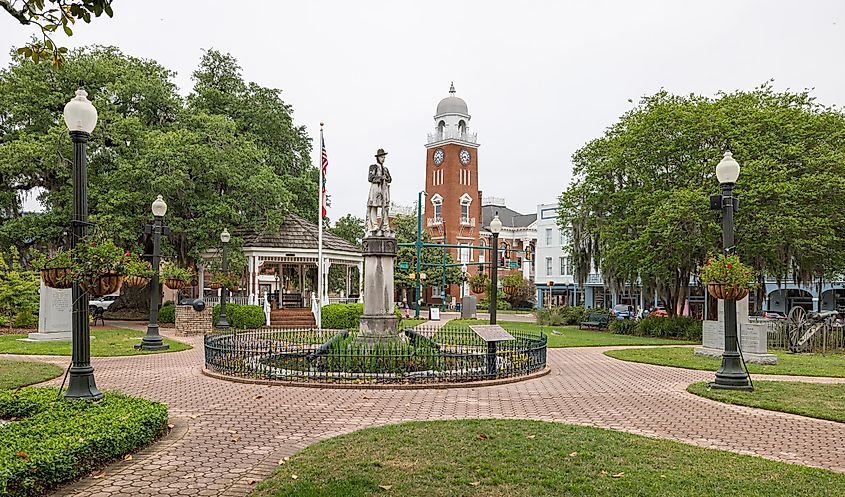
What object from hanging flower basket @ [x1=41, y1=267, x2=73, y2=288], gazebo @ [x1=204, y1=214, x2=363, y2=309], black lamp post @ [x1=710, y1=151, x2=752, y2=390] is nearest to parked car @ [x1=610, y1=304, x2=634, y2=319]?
gazebo @ [x1=204, y1=214, x2=363, y2=309]

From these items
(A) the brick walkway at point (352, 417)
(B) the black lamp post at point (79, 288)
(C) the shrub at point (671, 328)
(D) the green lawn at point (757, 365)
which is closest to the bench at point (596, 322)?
(C) the shrub at point (671, 328)

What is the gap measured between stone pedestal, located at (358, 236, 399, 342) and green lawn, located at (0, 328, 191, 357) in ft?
24.1

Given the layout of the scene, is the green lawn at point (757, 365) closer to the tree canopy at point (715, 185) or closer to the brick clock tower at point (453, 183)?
Result: the tree canopy at point (715, 185)

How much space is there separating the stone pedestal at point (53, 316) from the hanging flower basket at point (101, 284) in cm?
1369

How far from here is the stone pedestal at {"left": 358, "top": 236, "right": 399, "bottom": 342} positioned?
1588cm

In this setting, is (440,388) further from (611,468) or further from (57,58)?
(57,58)

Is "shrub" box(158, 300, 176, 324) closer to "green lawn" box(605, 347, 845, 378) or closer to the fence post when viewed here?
"green lawn" box(605, 347, 845, 378)

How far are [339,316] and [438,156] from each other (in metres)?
38.1

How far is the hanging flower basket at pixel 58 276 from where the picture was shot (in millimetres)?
9211

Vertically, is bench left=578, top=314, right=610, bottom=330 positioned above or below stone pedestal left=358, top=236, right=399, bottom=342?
below

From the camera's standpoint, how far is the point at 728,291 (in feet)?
42.0

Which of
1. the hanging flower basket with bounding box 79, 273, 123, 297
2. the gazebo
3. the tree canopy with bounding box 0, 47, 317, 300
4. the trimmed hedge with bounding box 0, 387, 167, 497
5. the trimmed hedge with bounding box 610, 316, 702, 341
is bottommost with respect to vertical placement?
the trimmed hedge with bounding box 610, 316, 702, 341

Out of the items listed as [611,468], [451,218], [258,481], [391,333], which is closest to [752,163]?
[391,333]

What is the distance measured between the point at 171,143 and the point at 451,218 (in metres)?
38.2
